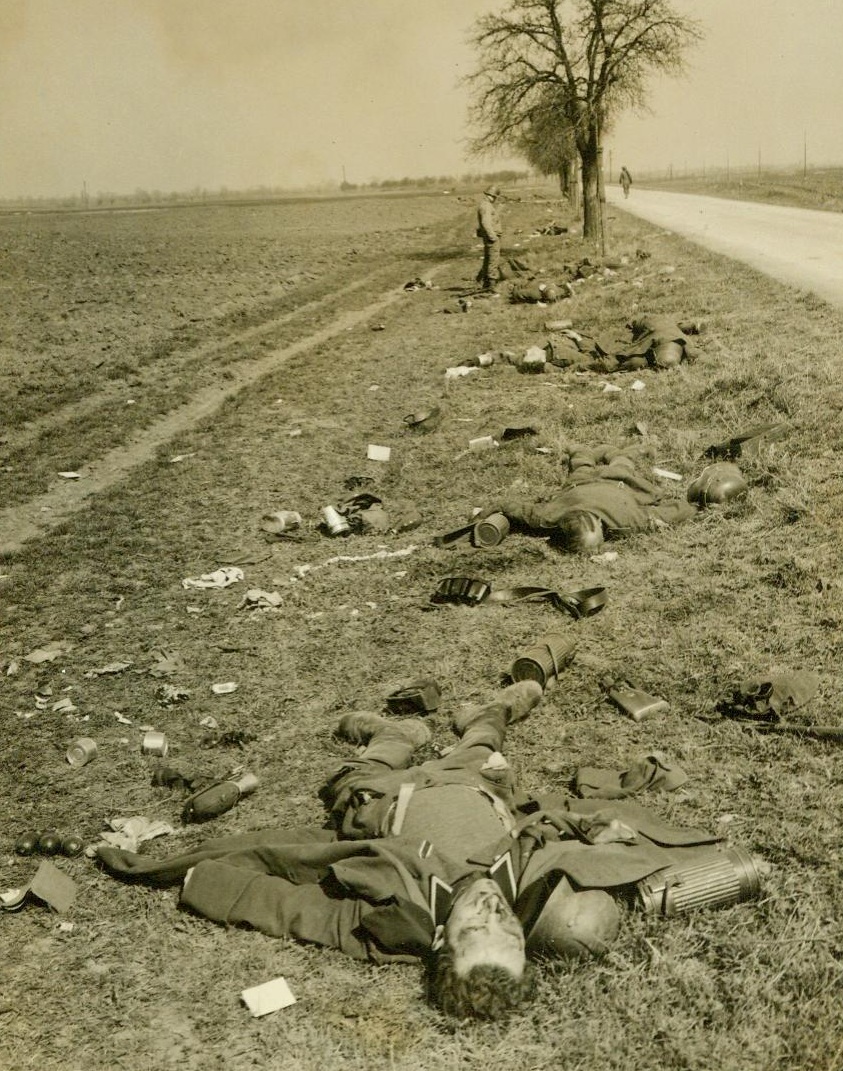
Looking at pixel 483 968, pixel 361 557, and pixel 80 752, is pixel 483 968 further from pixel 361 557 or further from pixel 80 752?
pixel 361 557

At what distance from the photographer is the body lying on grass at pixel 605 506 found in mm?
6363

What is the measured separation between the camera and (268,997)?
3.07 metres

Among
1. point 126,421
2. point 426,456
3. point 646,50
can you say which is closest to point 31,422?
point 126,421

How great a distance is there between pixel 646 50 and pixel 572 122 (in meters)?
2.42

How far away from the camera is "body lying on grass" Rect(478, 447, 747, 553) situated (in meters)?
6.36

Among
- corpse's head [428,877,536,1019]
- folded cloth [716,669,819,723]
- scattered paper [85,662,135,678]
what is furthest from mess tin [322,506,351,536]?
corpse's head [428,877,536,1019]

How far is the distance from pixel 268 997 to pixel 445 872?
750 mm

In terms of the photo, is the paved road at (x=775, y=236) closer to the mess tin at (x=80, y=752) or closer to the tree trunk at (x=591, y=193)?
the tree trunk at (x=591, y=193)

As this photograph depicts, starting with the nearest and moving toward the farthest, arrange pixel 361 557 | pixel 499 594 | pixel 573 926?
pixel 573 926
pixel 499 594
pixel 361 557

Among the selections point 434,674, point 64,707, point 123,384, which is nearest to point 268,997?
point 434,674

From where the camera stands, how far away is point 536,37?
75.3ft

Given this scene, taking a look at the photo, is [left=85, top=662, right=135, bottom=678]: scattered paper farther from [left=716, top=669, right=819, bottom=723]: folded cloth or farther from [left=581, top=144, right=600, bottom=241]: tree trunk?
[left=581, top=144, right=600, bottom=241]: tree trunk

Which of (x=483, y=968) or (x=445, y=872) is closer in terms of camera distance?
(x=483, y=968)

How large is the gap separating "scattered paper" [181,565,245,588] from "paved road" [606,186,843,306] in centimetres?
904
